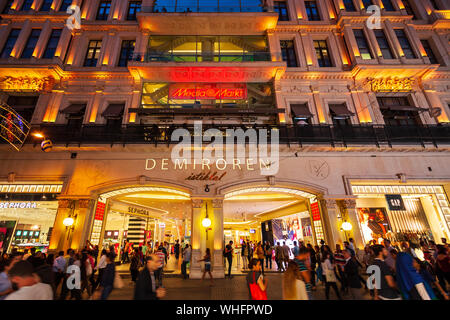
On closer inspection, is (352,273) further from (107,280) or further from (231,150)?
(231,150)

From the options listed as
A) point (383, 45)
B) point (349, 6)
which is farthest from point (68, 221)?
point (349, 6)

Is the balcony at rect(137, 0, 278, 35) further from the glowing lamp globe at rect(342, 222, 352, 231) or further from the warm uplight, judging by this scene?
the glowing lamp globe at rect(342, 222, 352, 231)

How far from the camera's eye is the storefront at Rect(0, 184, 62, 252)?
1206 centimetres

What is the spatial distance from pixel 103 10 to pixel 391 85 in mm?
21838

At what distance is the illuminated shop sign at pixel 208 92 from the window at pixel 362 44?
344 inches

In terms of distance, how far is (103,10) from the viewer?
1641 centimetres

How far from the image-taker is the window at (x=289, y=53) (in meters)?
15.2

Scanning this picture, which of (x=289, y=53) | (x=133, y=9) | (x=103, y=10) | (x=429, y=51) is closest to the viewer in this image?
(x=289, y=53)

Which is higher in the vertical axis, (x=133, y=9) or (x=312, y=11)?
(x=133, y=9)

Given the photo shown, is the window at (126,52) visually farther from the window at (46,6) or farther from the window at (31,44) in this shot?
the window at (46,6)

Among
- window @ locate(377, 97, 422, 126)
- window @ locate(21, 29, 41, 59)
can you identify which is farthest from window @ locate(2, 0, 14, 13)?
window @ locate(377, 97, 422, 126)

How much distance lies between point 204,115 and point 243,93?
10.3 ft
